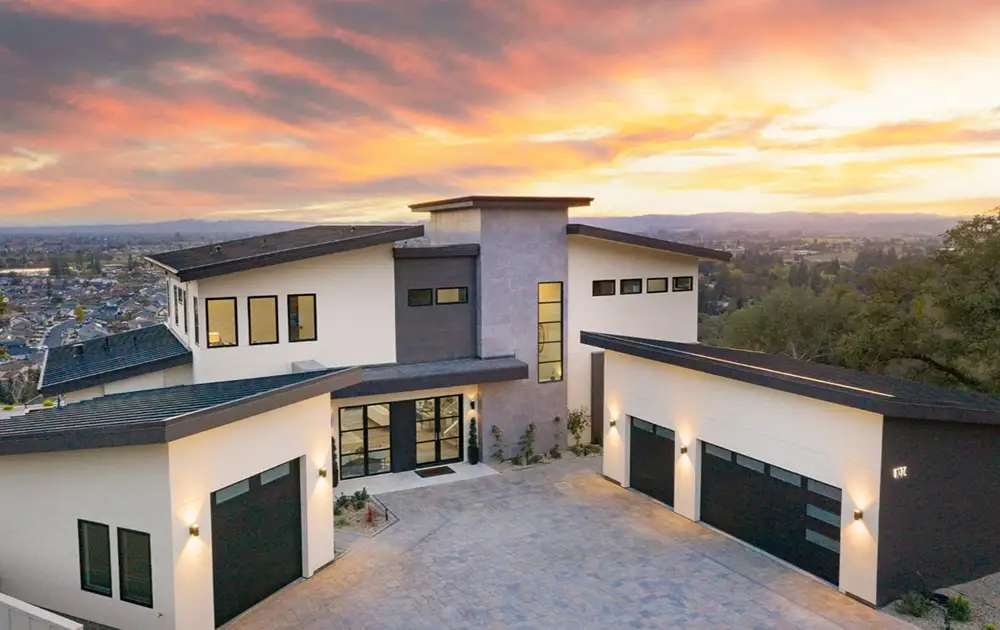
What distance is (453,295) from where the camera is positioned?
20047mm

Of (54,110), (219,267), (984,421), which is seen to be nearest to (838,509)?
(984,421)

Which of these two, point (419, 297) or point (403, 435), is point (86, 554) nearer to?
point (403, 435)

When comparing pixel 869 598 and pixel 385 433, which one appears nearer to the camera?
pixel 869 598

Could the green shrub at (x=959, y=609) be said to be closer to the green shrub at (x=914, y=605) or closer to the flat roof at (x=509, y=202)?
the green shrub at (x=914, y=605)

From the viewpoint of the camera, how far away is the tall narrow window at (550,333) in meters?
21.1

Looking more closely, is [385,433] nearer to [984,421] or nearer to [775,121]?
[984,421]

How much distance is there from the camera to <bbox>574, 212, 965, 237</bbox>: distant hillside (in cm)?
3975

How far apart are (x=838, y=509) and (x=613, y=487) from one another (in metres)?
6.54

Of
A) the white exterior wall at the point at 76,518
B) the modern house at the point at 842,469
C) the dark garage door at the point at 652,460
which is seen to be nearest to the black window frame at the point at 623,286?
the dark garage door at the point at 652,460

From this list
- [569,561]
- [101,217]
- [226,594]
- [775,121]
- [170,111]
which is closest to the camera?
[226,594]

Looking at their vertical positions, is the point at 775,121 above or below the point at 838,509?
above

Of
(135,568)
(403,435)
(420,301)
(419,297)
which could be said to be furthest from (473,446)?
(135,568)

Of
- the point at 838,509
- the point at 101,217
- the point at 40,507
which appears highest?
the point at 101,217

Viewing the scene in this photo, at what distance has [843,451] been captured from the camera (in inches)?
460
